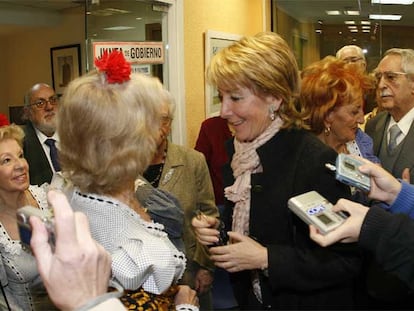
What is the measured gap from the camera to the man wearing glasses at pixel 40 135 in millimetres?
2473

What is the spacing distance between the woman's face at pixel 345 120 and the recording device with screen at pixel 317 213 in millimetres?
764

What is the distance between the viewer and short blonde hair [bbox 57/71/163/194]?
108cm

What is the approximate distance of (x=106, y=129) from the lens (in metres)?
1.08

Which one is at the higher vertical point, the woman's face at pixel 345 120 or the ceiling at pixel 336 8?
the ceiling at pixel 336 8

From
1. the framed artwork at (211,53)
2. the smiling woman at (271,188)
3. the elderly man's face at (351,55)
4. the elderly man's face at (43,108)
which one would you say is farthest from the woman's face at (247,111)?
the elderly man's face at (351,55)

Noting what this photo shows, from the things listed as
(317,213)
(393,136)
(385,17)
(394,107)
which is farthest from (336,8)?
(317,213)

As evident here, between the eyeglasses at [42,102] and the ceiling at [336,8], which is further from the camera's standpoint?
the ceiling at [336,8]

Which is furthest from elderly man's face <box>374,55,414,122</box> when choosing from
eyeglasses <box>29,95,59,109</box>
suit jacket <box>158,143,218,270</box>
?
eyeglasses <box>29,95,59,109</box>

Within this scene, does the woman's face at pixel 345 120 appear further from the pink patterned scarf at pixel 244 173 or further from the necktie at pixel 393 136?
the necktie at pixel 393 136

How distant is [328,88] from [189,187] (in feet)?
2.43

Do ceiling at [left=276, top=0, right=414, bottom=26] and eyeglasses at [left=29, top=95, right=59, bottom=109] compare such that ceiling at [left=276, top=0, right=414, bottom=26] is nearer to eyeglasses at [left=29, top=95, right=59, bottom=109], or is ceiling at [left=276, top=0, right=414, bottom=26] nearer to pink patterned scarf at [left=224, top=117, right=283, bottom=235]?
eyeglasses at [left=29, top=95, right=59, bottom=109]

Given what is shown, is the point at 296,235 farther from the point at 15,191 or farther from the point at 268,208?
the point at 15,191

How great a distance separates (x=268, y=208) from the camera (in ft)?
4.66

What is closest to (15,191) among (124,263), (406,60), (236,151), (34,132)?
(34,132)
